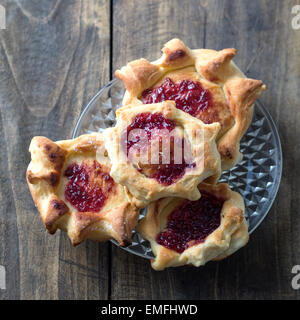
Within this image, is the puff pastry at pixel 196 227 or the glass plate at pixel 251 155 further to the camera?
the glass plate at pixel 251 155

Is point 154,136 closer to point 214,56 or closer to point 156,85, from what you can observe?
point 156,85

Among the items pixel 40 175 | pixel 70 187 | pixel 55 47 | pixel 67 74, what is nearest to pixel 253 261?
pixel 70 187

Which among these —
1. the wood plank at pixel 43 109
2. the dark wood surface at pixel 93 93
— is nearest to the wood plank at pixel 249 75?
the dark wood surface at pixel 93 93

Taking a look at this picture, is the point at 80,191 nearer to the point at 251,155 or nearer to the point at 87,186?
the point at 87,186

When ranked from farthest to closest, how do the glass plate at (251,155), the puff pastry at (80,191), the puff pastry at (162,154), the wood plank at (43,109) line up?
1. the wood plank at (43,109)
2. the glass plate at (251,155)
3. the puff pastry at (80,191)
4. the puff pastry at (162,154)

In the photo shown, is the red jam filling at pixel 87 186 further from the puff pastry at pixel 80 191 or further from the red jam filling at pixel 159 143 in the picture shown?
the red jam filling at pixel 159 143
